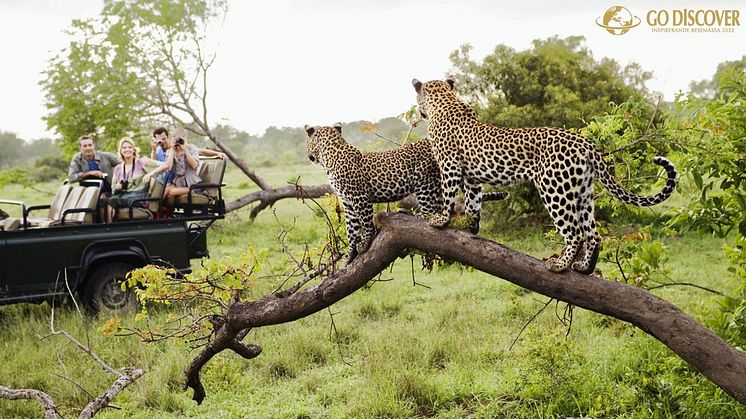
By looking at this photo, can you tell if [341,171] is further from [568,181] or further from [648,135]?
[648,135]

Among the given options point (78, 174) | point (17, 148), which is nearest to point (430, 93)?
point (78, 174)

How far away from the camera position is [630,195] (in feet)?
10.7

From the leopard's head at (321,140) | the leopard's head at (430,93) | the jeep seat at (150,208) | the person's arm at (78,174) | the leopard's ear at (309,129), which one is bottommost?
the jeep seat at (150,208)

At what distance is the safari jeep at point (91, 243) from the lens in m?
7.85

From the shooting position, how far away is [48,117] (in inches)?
576

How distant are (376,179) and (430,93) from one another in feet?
1.77

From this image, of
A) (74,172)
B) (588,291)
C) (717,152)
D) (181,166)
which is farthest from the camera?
(74,172)

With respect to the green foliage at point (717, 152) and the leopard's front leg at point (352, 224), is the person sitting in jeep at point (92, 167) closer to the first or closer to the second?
the leopard's front leg at point (352, 224)

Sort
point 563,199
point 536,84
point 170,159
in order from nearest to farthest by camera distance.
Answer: point 563,199 < point 170,159 < point 536,84

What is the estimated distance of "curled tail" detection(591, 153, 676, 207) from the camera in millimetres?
3061

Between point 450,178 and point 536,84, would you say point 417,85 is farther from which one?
point 536,84

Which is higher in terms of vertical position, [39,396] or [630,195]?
[630,195]

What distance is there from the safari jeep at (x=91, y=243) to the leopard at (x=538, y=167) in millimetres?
5401

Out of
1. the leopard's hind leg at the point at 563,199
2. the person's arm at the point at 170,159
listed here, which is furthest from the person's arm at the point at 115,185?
the leopard's hind leg at the point at 563,199
